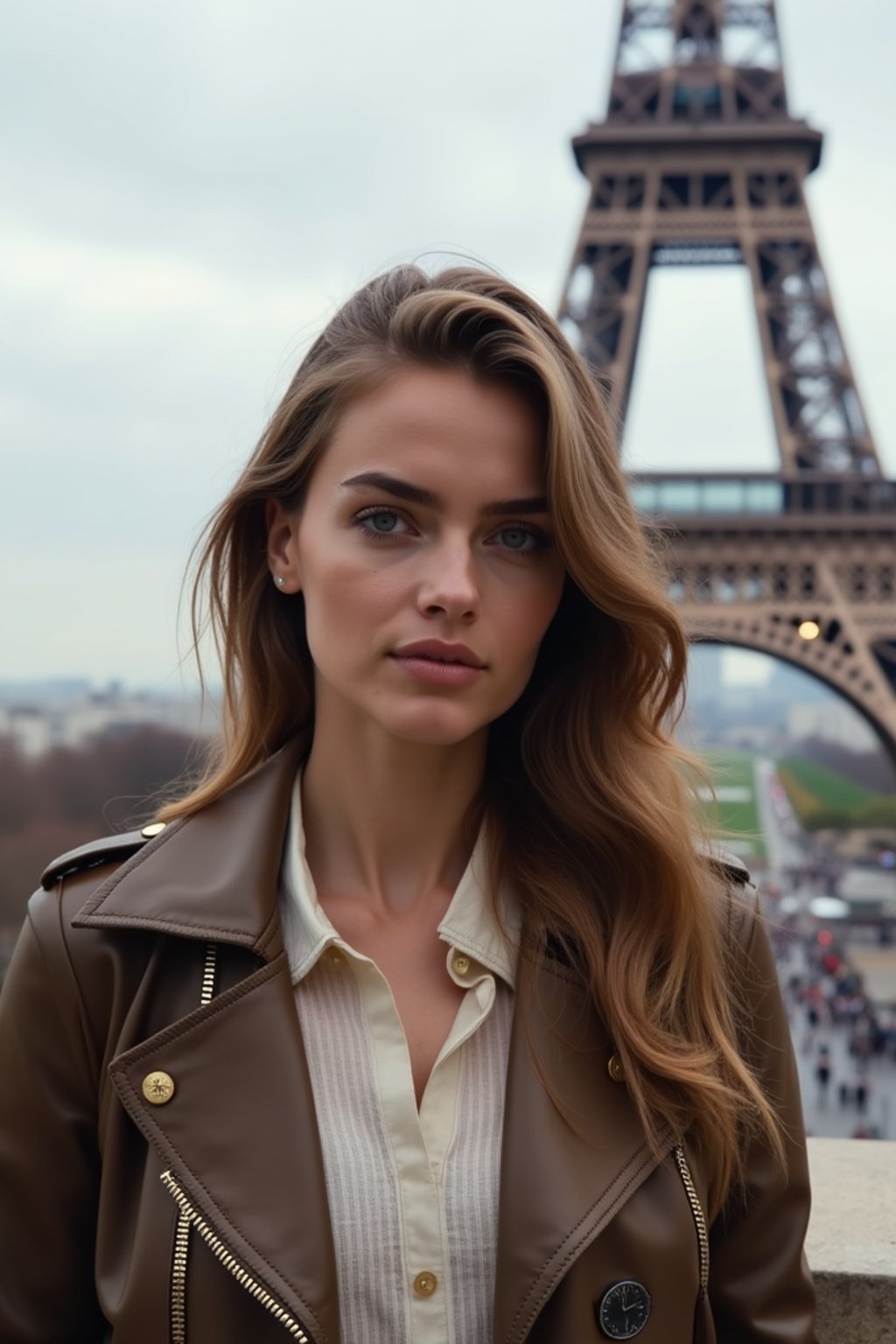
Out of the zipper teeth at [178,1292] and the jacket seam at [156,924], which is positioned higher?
the jacket seam at [156,924]

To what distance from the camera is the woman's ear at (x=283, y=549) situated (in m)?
2.25

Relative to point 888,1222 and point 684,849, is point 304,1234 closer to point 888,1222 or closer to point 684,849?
point 684,849

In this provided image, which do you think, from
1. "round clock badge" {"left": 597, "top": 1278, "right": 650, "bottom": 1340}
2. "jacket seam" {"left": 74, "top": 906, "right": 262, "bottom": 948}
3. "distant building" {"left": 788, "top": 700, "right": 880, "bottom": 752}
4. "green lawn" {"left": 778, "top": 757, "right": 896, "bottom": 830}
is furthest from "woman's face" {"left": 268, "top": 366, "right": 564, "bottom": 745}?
"distant building" {"left": 788, "top": 700, "right": 880, "bottom": 752}

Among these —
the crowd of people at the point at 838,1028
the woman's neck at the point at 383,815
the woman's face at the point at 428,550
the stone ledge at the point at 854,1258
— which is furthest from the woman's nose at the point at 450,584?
the crowd of people at the point at 838,1028

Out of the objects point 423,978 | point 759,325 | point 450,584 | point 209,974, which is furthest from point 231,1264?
point 759,325

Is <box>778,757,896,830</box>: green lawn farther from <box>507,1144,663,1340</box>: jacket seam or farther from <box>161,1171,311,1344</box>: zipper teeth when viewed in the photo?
<box>161,1171,311,1344</box>: zipper teeth

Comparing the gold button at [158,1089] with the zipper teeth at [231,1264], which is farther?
the gold button at [158,1089]

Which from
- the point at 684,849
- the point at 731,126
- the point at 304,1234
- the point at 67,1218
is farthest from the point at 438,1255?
the point at 731,126

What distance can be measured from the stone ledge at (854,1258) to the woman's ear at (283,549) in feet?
5.03

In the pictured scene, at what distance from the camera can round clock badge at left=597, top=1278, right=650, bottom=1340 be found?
1911 mm

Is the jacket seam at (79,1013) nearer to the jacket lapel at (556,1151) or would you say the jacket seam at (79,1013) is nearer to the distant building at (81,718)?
the jacket lapel at (556,1151)

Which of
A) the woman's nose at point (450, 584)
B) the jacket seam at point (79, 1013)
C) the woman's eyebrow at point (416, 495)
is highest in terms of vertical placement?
the woman's eyebrow at point (416, 495)

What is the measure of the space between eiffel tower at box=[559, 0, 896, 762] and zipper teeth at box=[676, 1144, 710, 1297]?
17691 mm

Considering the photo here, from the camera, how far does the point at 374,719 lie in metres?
2.14
